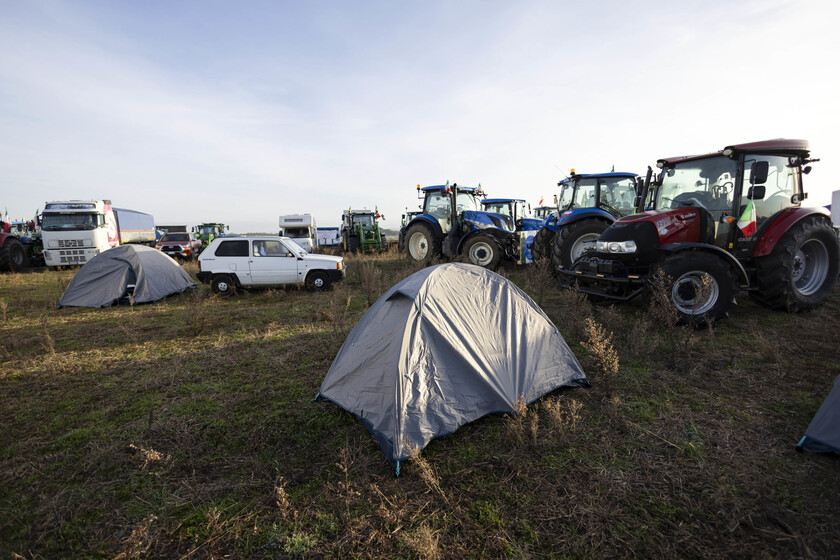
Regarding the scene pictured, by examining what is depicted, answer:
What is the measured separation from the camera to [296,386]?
14.4 ft

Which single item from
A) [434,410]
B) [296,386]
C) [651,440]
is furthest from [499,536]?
[296,386]

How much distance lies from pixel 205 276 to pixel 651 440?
10109 millimetres

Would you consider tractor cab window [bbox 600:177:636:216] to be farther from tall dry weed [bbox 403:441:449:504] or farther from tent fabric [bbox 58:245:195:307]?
tent fabric [bbox 58:245:195:307]

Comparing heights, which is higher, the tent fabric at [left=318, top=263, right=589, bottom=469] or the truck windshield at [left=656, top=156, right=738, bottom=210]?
the truck windshield at [left=656, top=156, right=738, bottom=210]

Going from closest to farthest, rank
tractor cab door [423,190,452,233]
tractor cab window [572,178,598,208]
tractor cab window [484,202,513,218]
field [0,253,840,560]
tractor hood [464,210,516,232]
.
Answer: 1. field [0,253,840,560]
2. tractor cab window [572,178,598,208]
3. tractor hood [464,210,516,232]
4. tractor cab door [423,190,452,233]
5. tractor cab window [484,202,513,218]

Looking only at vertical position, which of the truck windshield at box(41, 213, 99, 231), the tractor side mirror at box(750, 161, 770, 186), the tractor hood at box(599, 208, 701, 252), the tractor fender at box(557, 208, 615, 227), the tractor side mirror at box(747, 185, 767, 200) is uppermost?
the truck windshield at box(41, 213, 99, 231)

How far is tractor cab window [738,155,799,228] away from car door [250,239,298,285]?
9.50 meters

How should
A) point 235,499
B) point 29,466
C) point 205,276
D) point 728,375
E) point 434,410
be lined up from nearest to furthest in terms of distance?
point 235,499
point 29,466
point 434,410
point 728,375
point 205,276

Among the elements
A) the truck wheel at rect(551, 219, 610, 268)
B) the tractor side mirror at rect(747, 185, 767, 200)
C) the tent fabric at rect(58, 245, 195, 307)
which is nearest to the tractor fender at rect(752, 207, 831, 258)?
the tractor side mirror at rect(747, 185, 767, 200)

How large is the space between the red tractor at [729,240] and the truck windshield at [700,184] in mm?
14

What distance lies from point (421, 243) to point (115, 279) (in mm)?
8578

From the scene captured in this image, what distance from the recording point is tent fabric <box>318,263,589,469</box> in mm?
3182

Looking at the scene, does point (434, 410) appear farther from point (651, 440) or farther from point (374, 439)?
point (651, 440)

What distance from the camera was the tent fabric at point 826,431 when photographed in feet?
8.95
